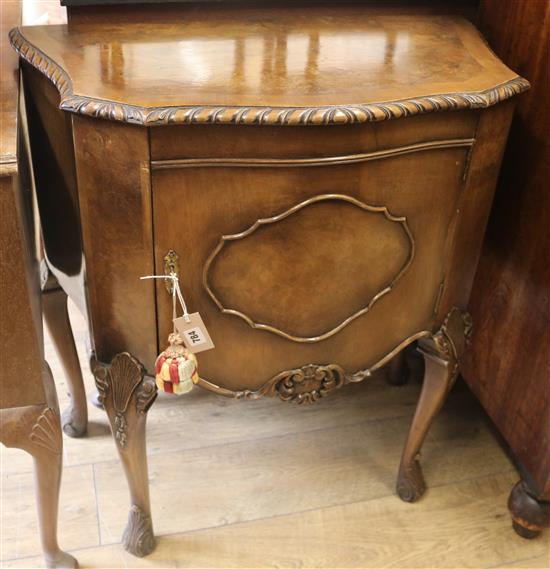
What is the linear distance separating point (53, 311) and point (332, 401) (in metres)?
0.58

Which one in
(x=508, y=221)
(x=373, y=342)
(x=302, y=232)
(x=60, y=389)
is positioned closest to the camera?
(x=302, y=232)

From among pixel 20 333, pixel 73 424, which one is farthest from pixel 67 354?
pixel 20 333

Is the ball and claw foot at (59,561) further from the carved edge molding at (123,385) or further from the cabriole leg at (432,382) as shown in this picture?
the cabriole leg at (432,382)

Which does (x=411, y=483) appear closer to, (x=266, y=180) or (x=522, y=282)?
(x=522, y=282)

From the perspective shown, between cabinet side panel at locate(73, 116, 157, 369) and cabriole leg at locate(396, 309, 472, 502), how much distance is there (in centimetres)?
42

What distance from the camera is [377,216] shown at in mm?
896

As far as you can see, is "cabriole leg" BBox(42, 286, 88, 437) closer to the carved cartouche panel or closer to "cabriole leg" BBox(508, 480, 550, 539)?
the carved cartouche panel

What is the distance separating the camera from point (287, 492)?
1285 mm

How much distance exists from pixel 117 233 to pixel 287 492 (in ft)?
2.07

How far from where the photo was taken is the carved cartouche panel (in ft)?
2.85

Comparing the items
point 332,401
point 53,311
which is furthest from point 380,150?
point 332,401

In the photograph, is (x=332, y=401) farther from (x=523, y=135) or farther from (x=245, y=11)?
(x=245, y=11)

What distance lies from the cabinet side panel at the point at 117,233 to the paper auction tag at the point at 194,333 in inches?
1.8

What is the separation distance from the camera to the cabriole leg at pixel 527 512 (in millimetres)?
1193
